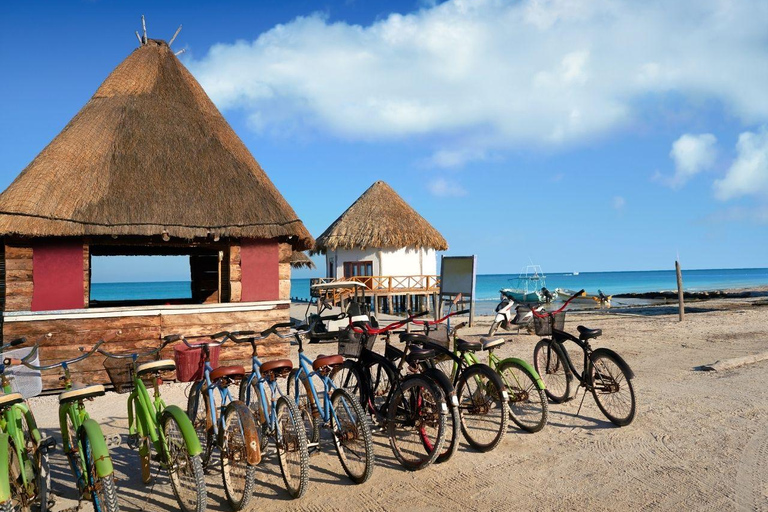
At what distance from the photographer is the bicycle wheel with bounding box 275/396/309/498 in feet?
13.1

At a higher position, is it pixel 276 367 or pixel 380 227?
pixel 380 227

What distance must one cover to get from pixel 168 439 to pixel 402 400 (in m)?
1.85

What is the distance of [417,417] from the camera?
15.3 ft

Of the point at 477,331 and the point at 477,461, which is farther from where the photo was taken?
the point at 477,331

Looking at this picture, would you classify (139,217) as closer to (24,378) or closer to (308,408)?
(24,378)

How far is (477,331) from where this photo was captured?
1469 centimetres

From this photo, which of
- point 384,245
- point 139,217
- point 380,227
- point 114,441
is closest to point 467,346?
point 114,441

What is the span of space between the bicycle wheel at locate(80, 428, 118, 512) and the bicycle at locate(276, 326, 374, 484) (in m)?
1.55

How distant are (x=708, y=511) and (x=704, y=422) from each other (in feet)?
7.62

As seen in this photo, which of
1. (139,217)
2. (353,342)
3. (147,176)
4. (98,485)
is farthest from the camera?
(147,176)

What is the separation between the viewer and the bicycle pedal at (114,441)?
5.60 meters

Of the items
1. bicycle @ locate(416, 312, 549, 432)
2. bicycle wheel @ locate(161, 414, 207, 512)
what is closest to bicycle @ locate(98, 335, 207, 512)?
bicycle wheel @ locate(161, 414, 207, 512)

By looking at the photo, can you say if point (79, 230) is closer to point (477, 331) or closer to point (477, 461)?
point (477, 461)

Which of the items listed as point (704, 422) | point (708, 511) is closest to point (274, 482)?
point (708, 511)
